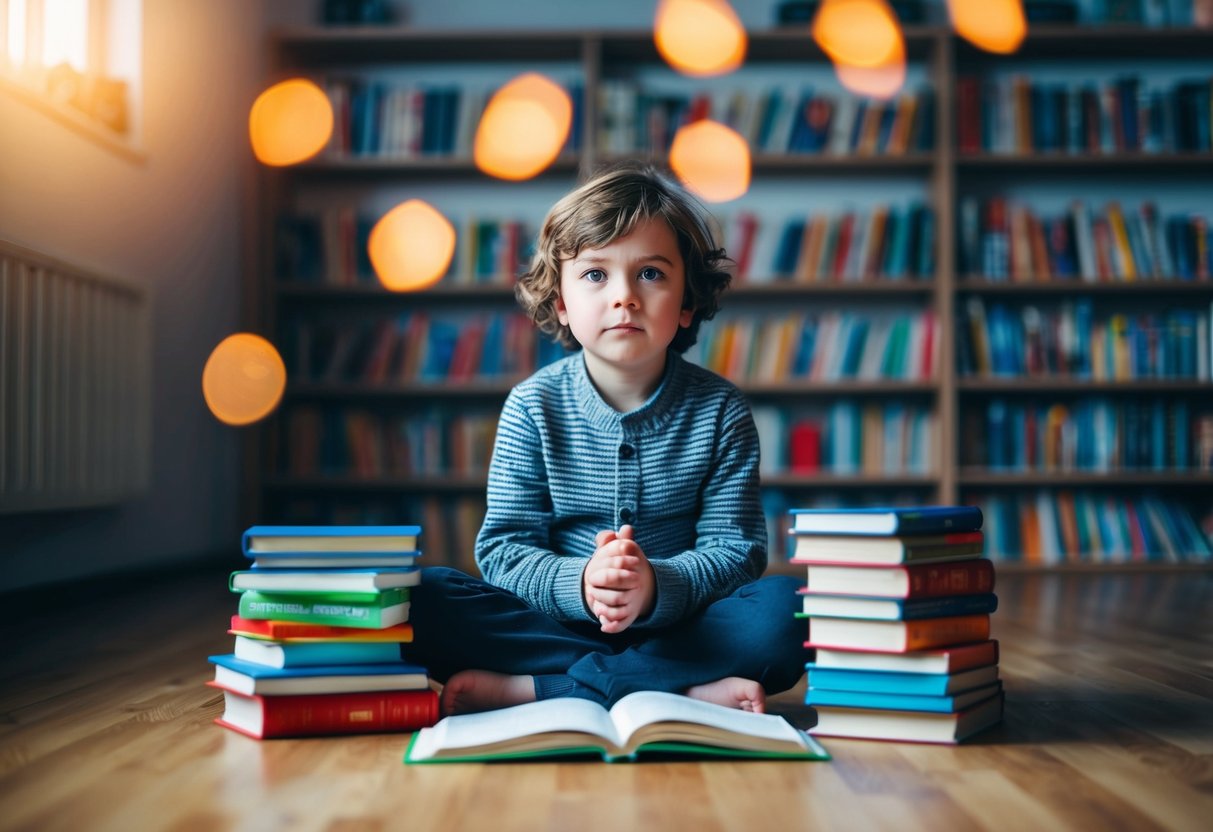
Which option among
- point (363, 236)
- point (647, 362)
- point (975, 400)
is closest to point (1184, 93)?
point (975, 400)

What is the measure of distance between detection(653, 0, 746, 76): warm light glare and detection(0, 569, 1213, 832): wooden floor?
2.77 meters

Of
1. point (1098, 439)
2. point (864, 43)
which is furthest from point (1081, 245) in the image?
point (864, 43)

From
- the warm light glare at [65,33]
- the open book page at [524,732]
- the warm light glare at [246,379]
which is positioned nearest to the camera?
the open book page at [524,732]

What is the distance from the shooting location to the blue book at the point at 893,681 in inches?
46.7

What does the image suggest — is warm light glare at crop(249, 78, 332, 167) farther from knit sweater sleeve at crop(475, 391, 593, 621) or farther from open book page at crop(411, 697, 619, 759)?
open book page at crop(411, 697, 619, 759)

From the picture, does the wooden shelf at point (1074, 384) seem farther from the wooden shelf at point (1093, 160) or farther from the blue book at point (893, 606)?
the blue book at point (893, 606)

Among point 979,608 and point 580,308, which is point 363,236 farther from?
point 979,608

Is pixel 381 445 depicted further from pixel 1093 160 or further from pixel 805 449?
pixel 1093 160

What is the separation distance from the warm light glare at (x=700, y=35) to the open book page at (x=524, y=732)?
3105 millimetres

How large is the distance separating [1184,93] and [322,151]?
117 inches

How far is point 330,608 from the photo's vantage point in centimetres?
122

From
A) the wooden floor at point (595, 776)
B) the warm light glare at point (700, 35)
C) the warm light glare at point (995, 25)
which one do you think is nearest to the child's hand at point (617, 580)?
the wooden floor at point (595, 776)

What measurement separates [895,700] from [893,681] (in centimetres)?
2

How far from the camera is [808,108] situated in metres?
3.75
